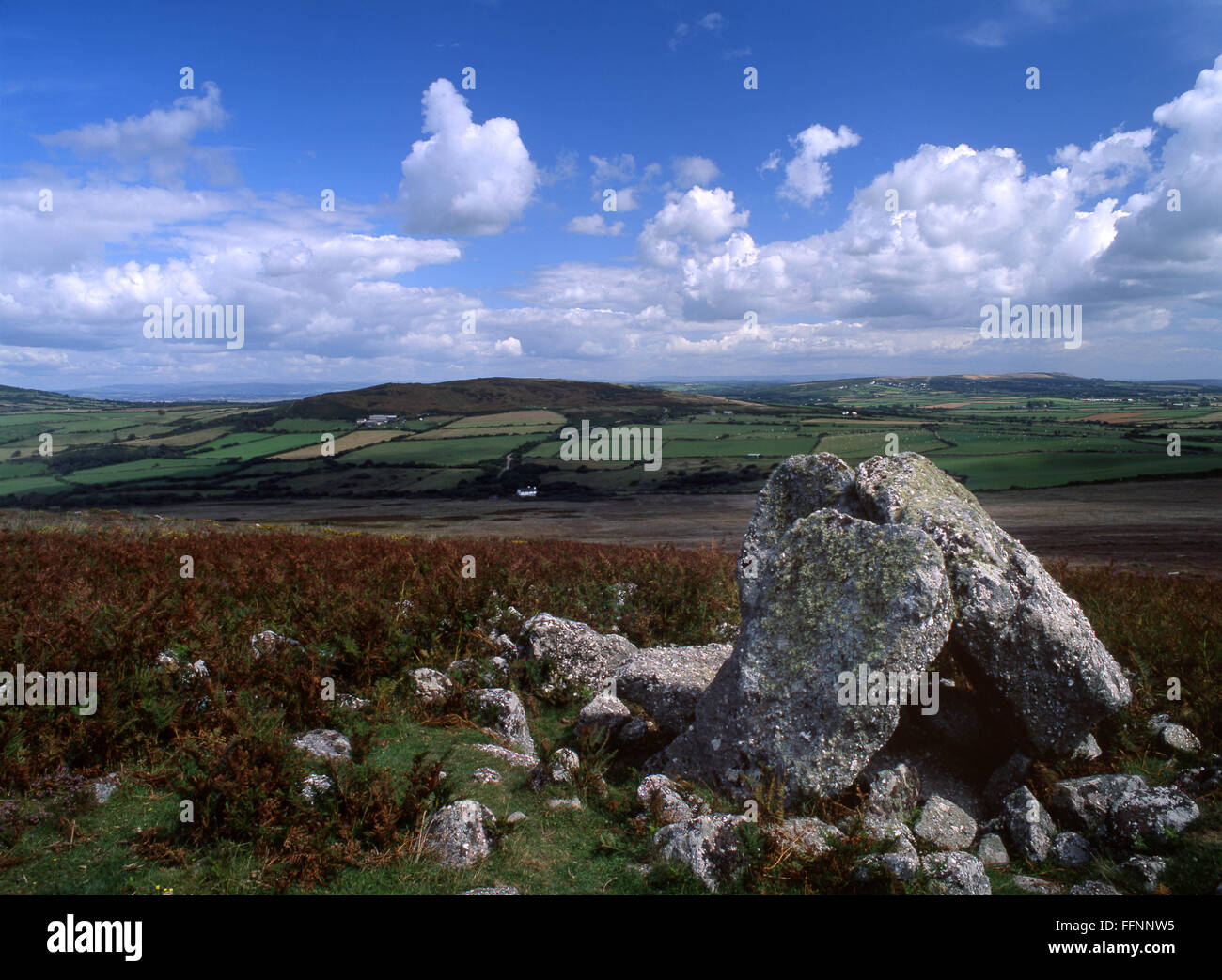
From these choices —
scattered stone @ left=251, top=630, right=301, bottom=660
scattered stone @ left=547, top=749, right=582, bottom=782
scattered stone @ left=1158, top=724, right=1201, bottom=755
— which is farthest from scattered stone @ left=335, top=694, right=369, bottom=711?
scattered stone @ left=1158, top=724, right=1201, bottom=755

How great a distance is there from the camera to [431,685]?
355 inches

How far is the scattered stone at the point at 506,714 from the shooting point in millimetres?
8375

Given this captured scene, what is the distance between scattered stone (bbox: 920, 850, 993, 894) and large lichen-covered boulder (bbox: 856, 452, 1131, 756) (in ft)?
7.96

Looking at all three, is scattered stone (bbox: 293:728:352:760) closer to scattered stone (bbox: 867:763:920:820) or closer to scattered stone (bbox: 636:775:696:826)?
scattered stone (bbox: 636:775:696:826)

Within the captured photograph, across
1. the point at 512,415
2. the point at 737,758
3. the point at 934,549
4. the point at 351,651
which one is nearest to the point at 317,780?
the point at 351,651

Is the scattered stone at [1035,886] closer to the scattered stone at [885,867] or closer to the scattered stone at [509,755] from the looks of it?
the scattered stone at [885,867]

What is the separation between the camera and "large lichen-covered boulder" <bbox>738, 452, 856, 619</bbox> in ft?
30.6

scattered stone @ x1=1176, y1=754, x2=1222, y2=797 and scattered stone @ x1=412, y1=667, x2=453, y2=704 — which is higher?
scattered stone @ x1=412, y1=667, x2=453, y2=704

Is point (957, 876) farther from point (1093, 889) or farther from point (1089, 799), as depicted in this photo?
point (1089, 799)

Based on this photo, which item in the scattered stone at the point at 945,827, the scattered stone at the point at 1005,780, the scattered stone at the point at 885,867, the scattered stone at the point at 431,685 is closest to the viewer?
the scattered stone at the point at 885,867

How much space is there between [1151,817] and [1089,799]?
618 mm

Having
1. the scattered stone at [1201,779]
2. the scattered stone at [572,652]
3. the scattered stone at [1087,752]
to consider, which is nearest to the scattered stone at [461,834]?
the scattered stone at [572,652]

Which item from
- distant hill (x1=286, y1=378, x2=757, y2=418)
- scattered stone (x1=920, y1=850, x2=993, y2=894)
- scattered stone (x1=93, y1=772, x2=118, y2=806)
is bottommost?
scattered stone (x1=920, y1=850, x2=993, y2=894)

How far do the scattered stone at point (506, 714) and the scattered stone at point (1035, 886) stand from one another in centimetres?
515
